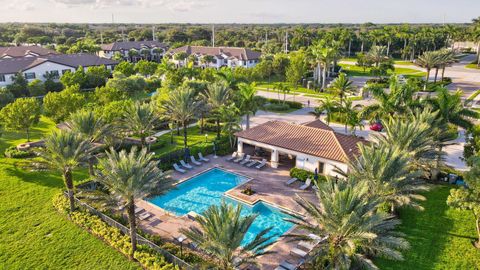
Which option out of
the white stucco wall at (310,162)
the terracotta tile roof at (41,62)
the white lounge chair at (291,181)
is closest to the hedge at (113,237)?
the white lounge chair at (291,181)

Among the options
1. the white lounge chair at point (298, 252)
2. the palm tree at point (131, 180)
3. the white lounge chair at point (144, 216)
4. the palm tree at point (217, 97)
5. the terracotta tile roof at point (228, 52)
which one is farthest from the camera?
the terracotta tile roof at point (228, 52)

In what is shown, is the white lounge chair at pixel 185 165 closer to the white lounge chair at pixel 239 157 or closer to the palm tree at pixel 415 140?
the white lounge chair at pixel 239 157

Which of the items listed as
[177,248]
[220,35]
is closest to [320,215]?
[177,248]

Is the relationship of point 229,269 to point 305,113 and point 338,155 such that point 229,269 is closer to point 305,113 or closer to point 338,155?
point 338,155

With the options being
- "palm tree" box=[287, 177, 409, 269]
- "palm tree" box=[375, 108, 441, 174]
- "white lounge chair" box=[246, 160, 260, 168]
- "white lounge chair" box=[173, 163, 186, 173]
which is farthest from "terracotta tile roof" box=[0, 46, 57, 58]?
"palm tree" box=[287, 177, 409, 269]

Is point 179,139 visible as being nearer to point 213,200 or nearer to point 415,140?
point 213,200

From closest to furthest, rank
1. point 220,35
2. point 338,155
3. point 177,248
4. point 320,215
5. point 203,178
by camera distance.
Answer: point 320,215 < point 177,248 < point 338,155 < point 203,178 < point 220,35
